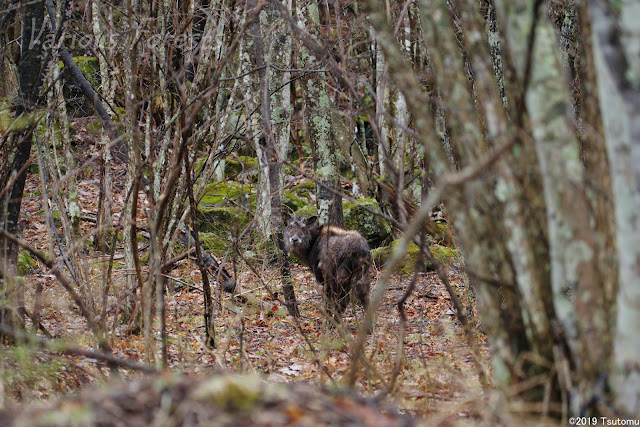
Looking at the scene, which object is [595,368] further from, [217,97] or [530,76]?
[217,97]

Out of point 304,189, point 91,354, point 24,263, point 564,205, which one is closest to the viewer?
point 564,205

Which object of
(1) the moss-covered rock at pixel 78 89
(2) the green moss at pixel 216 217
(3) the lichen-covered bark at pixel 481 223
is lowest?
(2) the green moss at pixel 216 217

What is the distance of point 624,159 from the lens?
2594mm

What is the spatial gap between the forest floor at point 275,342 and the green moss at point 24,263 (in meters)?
0.11

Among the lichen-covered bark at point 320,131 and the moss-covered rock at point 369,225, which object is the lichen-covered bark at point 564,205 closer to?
the lichen-covered bark at point 320,131

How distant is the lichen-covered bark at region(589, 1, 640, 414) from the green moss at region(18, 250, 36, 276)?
10398 millimetres

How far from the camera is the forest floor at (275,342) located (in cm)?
505

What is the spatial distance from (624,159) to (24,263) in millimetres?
10952

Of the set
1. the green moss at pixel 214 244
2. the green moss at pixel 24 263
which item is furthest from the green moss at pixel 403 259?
the green moss at pixel 24 263

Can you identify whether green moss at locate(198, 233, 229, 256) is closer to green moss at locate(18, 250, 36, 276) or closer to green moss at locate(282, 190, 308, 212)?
green moss at locate(282, 190, 308, 212)

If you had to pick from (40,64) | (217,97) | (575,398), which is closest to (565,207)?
(575,398)

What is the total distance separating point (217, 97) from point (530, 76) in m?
6.15

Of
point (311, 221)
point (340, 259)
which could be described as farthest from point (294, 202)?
point (340, 259)

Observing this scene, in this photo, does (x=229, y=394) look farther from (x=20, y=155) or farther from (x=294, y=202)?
(x=294, y=202)
